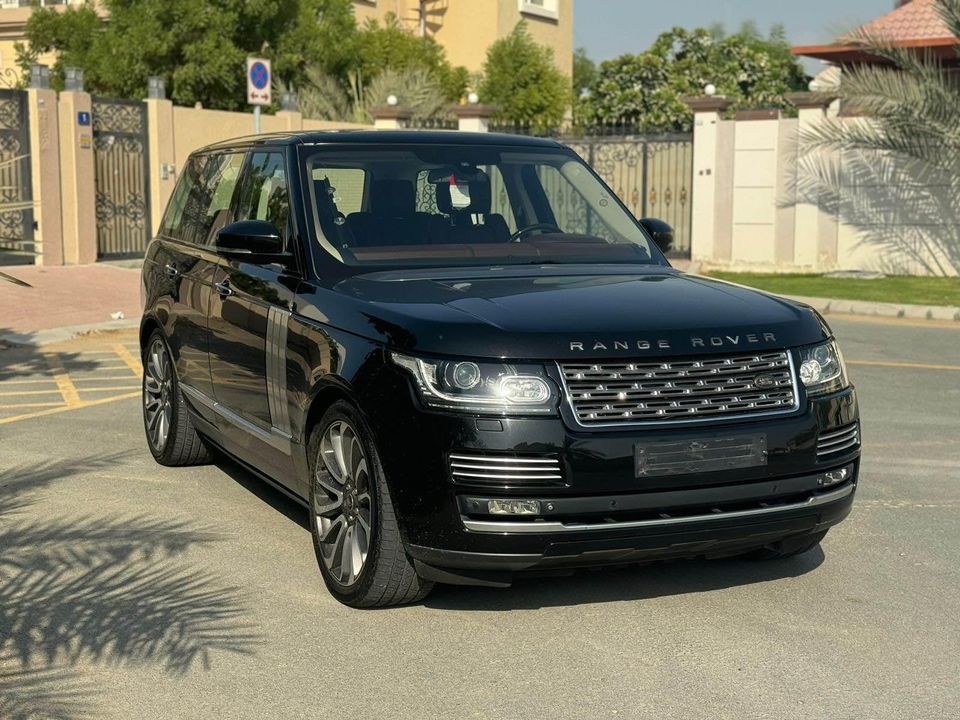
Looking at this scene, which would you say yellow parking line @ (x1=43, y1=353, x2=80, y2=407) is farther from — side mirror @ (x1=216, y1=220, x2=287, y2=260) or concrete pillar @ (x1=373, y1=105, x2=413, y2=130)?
concrete pillar @ (x1=373, y1=105, x2=413, y2=130)

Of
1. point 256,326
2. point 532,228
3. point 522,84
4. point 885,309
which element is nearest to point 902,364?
point 885,309

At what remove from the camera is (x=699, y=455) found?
491 cm

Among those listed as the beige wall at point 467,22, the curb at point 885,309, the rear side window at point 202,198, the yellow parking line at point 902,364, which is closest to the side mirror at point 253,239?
the rear side window at point 202,198

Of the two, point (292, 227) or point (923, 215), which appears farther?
point (923, 215)

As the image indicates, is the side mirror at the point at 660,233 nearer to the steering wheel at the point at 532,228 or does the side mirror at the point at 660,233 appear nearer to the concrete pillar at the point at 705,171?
the steering wheel at the point at 532,228

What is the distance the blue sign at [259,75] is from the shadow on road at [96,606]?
13.1 m

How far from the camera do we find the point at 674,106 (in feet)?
169

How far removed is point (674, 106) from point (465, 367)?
4815 cm

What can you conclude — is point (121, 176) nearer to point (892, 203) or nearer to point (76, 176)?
point (76, 176)

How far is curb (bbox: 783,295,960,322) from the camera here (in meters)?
17.3

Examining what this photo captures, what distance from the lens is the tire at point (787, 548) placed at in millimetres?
5582

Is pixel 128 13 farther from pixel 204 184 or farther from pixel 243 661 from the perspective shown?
pixel 243 661

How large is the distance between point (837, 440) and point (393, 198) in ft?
7.50

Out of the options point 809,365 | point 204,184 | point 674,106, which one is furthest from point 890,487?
point 674,106
